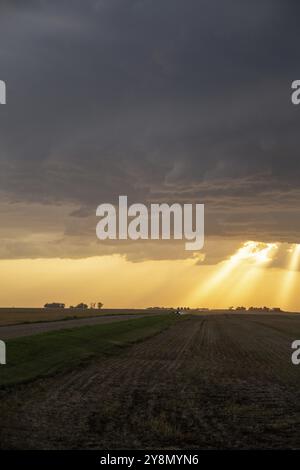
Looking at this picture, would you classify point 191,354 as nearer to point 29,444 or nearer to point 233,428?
point 233,428

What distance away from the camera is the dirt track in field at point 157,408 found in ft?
62.8

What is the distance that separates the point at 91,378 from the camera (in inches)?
1335

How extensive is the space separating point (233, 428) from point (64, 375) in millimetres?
16319

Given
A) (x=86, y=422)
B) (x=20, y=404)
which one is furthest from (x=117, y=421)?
(x=20, y=404)

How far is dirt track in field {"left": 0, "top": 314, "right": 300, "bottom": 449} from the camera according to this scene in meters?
19.1

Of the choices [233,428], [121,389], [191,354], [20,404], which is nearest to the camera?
[233,428]

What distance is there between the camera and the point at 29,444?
18172 millimetres

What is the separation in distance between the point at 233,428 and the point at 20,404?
8.81 meters

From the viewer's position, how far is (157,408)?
965 inches

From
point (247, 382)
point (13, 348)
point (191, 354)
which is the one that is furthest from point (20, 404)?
point (191, 354)

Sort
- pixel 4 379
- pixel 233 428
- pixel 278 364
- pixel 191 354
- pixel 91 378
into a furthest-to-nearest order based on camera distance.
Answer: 1. pixel 191 354
2. pixel 278 364
3. pixel 91 378
4. pixel 4 379
5. pixel 233 428

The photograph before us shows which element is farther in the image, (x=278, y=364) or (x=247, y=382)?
(x=278, y=364)
